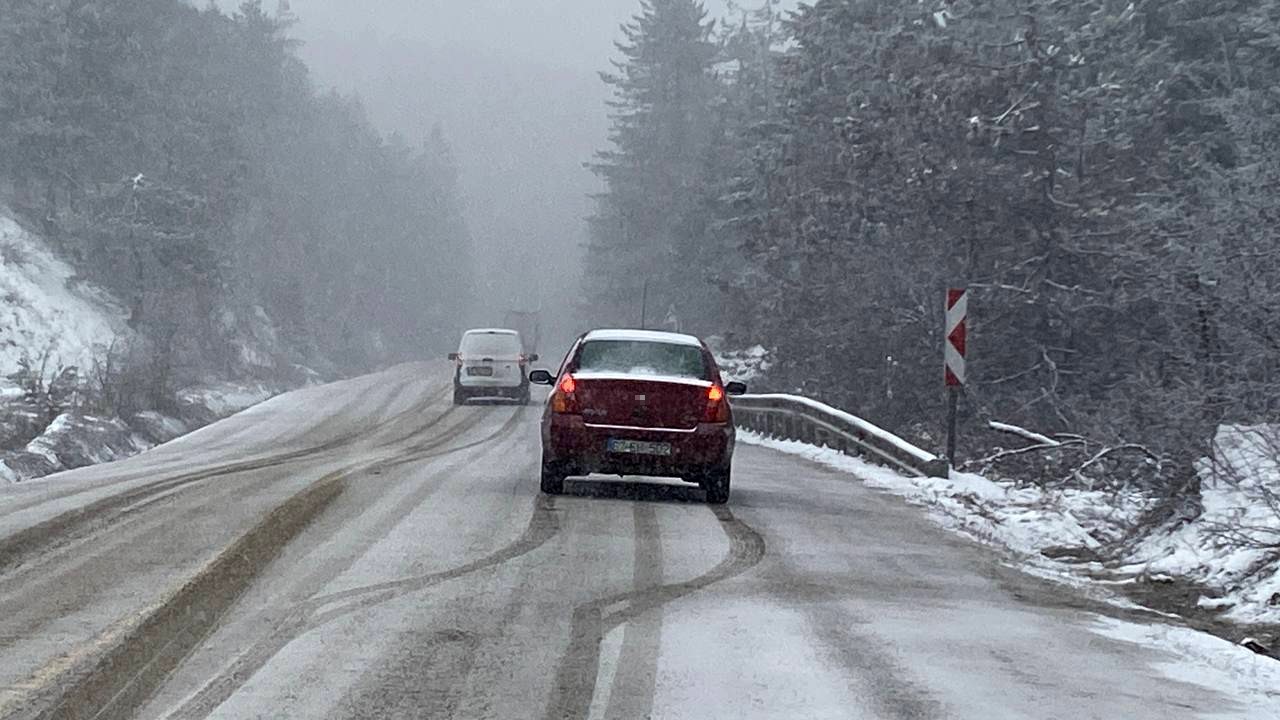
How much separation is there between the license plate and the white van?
22346mm

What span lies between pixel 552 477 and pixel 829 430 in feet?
32.2

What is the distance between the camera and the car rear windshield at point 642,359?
15.1 m

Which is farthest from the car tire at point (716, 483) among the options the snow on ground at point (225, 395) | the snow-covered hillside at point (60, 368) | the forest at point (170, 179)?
the snow on ground at point (225, 395)

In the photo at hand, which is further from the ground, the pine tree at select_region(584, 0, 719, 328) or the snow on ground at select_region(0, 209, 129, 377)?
the pine tree at select_region(584, 0, 719, 328)

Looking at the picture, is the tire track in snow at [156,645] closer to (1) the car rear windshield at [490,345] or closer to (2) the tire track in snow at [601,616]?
(2) the tire track in snow at [601,616]

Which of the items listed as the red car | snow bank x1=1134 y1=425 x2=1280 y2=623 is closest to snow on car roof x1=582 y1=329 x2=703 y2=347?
the red car

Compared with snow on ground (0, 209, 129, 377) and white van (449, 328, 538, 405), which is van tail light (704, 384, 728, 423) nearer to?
white van (449, 328, 538, 405)

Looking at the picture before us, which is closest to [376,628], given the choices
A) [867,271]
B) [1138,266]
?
[1138,266]

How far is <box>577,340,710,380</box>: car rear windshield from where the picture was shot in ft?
49.7

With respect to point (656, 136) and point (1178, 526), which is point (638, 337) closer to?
point (1178, 526)

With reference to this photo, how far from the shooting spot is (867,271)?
33844mm

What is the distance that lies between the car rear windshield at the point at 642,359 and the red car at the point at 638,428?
11 centimetres

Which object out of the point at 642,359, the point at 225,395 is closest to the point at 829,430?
the point at 642,359

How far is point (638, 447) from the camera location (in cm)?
1450
